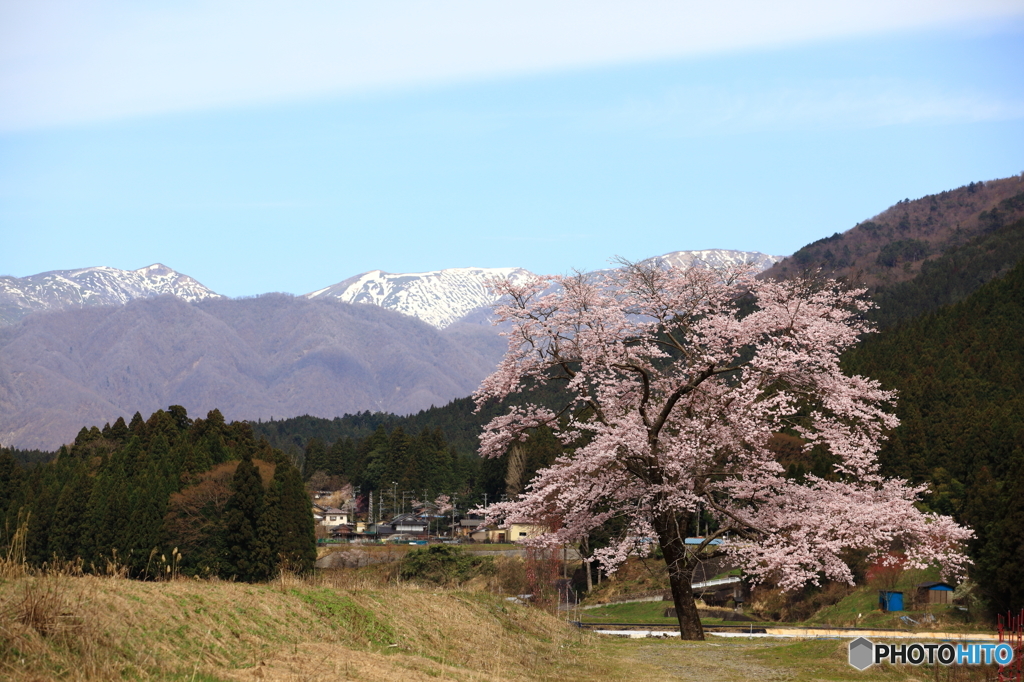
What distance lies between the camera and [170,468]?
79250 millimetres

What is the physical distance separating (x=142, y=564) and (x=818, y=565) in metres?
54.8

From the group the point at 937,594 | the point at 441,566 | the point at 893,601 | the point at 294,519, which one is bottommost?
the point at 441,566

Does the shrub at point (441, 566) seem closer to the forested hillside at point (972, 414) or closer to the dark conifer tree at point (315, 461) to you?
the forested hillside at point (972, 414)

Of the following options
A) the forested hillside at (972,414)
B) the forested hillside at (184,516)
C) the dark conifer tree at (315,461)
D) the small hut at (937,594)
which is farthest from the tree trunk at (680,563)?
the dark conifer tree at (315,461)

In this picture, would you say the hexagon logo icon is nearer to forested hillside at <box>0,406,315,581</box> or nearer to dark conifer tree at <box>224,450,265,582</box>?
forested hillside at <box>0,406,315,581</box>

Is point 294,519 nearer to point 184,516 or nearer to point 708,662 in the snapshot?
point 184,516

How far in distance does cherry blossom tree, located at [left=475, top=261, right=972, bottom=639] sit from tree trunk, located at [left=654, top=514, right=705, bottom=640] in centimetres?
4

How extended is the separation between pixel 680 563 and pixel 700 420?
3615mm

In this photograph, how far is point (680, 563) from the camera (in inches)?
941

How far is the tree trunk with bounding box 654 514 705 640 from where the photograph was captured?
23.6 m

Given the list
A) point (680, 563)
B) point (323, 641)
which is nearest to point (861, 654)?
point (680, 563)

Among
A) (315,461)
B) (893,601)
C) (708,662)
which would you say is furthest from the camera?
(315,461)

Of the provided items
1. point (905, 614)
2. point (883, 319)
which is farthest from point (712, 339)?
point (883, 319)

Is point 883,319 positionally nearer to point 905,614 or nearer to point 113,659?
point 905,614
